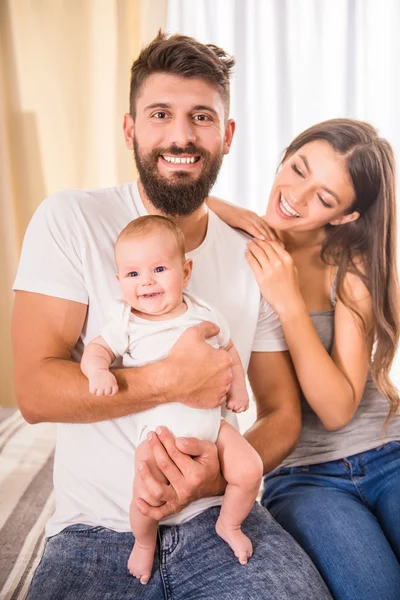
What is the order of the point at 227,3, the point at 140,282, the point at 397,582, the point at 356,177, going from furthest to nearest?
the point at 227,3, the point at 356,177, the point at 397,582, the point at 140,282

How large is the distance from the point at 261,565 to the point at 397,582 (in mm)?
367

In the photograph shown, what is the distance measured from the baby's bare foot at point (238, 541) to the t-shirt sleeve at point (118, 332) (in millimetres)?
458

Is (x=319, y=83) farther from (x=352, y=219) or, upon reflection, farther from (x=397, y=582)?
(x=397, y=582)

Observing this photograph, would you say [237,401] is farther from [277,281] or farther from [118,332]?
[277,281]

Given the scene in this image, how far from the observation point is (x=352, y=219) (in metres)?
2.02

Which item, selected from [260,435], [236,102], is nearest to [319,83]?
[236,102]

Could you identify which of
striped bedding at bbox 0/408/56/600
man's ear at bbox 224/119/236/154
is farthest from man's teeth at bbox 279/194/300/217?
striped bedding at bbox 0/408/56/600

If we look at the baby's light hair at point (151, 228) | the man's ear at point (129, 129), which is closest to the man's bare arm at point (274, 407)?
the baby's light hair at point (151, 228)

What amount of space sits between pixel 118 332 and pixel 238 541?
54 cm

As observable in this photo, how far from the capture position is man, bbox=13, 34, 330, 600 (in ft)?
4.56

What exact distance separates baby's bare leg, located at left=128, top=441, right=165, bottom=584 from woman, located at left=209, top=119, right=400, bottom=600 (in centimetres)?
46

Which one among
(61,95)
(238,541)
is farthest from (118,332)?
(61,95)

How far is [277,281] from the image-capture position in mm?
1801

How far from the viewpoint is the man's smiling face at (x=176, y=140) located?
1708 mm
